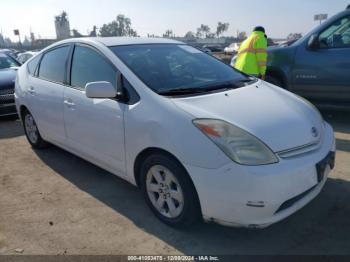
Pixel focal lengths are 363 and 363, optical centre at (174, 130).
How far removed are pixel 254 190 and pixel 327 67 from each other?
426 cm

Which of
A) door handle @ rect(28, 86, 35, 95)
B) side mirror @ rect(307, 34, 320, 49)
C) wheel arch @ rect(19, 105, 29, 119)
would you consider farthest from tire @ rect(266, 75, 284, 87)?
wheel arch @ rect(19, 105, 29, 119)

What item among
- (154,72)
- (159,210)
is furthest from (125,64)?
(159,210)

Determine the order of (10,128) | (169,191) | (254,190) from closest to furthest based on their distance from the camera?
1. (254,190)
2. (169,191)
3. (10,128)

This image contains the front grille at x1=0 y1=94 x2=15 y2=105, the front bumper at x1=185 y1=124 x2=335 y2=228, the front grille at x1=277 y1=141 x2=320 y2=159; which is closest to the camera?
the front bumper at x1=185 y1=124 x2=335 y2=228

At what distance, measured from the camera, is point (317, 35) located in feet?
20.2

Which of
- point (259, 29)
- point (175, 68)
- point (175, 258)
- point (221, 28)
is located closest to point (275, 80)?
point (259, 29)

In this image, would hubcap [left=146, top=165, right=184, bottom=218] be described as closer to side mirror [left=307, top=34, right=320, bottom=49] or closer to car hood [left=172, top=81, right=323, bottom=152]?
car hood [left=172, top=81, right=323, bottom=152]

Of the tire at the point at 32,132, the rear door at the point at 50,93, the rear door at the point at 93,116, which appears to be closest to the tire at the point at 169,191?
the rear door at the point at 93,116

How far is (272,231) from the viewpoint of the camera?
10.4 feet

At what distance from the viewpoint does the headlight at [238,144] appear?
2668 mm

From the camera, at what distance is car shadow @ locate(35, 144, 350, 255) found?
9.64ft

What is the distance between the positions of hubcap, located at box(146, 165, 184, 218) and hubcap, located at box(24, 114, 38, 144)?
2.78 m

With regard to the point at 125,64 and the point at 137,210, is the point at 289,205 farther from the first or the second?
the point at 125,64

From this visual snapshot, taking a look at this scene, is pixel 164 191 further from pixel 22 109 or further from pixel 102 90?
pixel 22 109
